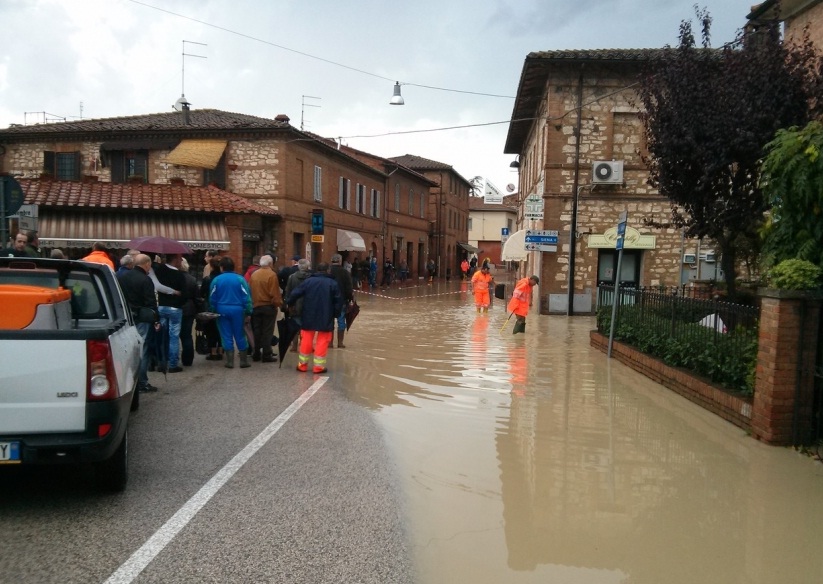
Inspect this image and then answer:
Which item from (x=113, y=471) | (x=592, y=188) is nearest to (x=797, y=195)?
(x=113, y=471)

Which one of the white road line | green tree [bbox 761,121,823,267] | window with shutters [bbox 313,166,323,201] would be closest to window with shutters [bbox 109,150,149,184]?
window with shutters [bbox 313,166,323,201]

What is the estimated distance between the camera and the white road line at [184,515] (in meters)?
3.76

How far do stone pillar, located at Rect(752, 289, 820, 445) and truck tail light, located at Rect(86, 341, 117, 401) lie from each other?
5585 millimetres

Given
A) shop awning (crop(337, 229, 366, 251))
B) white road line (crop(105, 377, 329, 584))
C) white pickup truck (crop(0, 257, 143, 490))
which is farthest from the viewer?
shop awning (crop(337, 229, 366, 251))

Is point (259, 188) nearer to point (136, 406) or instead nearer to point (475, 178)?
point (136, 406)

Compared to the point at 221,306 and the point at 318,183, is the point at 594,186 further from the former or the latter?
the point at 221,306

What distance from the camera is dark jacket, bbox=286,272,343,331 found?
9.99m

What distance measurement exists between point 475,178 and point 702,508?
78.9m

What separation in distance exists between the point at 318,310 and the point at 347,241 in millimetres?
25553

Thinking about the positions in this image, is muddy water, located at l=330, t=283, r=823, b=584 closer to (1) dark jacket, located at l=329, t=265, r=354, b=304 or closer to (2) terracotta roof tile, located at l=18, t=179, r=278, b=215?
(1) dark jacket, located at l=329, t=265, r=354, b=304

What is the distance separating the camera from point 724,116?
11352 millimetres

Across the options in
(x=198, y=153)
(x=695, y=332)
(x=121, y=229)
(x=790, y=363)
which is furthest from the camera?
(x=198, y=153)

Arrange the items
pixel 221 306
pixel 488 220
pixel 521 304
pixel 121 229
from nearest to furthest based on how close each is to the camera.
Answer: pixel 221 306 < pixel 521 304 < pixel 121 229 < pixel 488 220

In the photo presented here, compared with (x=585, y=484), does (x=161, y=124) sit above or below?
above
